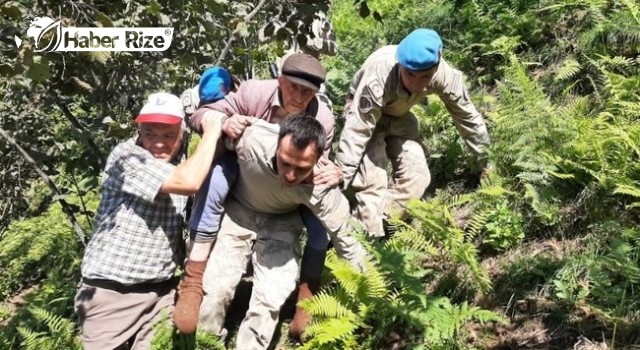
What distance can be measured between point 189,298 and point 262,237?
73 centimetres

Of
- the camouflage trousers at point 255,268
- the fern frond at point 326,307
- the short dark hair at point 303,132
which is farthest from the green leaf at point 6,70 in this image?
the fern frond at point 326,307

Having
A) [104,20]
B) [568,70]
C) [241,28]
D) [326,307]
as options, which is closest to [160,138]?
[104,20]

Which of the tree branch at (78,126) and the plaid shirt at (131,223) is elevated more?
the tree branch at (78,126)

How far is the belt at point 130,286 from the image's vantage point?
4273 millimetres

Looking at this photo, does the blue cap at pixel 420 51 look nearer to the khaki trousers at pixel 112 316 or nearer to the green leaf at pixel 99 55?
the green leaf at pixel 99 55

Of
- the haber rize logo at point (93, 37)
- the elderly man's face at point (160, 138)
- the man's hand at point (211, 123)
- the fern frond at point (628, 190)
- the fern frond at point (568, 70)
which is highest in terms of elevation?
the haber rize logo at point (93, 37)

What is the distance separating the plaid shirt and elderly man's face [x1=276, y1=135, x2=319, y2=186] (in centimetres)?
72

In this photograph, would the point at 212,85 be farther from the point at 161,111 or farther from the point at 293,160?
the point at 293,160

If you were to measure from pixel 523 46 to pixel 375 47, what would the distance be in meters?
2.28

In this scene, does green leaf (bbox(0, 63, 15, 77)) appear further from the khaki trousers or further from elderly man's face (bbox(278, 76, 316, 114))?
elderly man's face (bbox(278, 76, 316, 114))

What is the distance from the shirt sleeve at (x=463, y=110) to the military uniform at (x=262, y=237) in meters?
1.45

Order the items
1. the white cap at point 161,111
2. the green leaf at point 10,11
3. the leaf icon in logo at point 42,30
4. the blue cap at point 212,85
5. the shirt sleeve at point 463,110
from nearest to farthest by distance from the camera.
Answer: the green leaf at point 10,11 < the leaf icon in logo at point 42,30 < the white cap at point 161,111 < the blue cap at point 212,85 < the shirt sleeve at point 463,110

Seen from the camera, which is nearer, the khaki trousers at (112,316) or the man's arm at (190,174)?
the man's arm at (190,174)

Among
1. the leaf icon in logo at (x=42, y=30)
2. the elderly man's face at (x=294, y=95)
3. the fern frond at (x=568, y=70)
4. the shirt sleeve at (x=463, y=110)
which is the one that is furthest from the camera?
the fern frond at (x=568, y=70)
